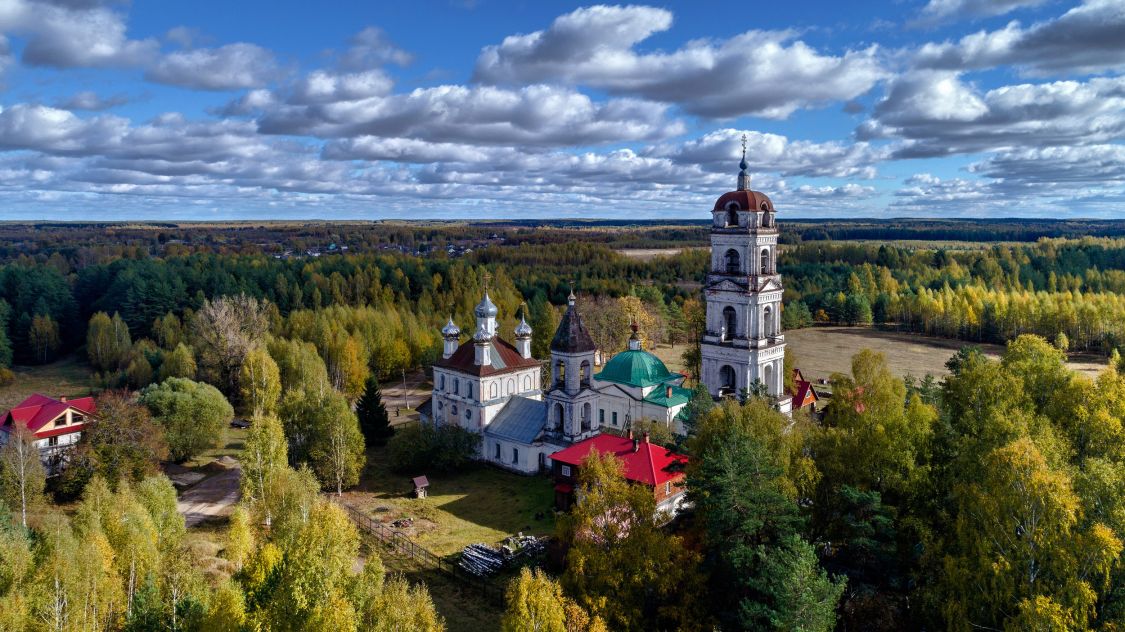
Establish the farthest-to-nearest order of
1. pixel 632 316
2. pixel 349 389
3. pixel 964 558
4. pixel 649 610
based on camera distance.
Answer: pixel 632 316 < pixel 349 389 < pixel 649 610 < pixel 964 558

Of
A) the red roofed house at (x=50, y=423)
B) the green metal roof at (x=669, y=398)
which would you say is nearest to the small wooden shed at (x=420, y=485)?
the green metal roof at (x=669, y=398)

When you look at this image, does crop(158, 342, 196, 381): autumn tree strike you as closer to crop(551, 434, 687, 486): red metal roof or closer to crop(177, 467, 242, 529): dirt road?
crop(177, 467, 242, 529): dirt road

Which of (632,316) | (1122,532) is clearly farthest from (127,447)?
(632,316)

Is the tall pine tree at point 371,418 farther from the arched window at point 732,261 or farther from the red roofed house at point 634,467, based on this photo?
the arched window at point 732,261

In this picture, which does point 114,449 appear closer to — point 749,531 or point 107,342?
point 749,531

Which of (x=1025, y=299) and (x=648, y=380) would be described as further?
(x=1025, y=299)

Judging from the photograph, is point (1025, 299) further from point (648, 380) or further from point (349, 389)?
point (349, 389)

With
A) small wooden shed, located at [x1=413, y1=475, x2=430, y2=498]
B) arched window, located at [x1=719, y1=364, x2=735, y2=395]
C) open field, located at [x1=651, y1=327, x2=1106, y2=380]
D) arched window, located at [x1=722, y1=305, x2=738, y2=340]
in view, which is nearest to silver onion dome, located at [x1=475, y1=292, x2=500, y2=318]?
small wooden shed, located at [x1=413, y1=475, x2=430, y2=498]
